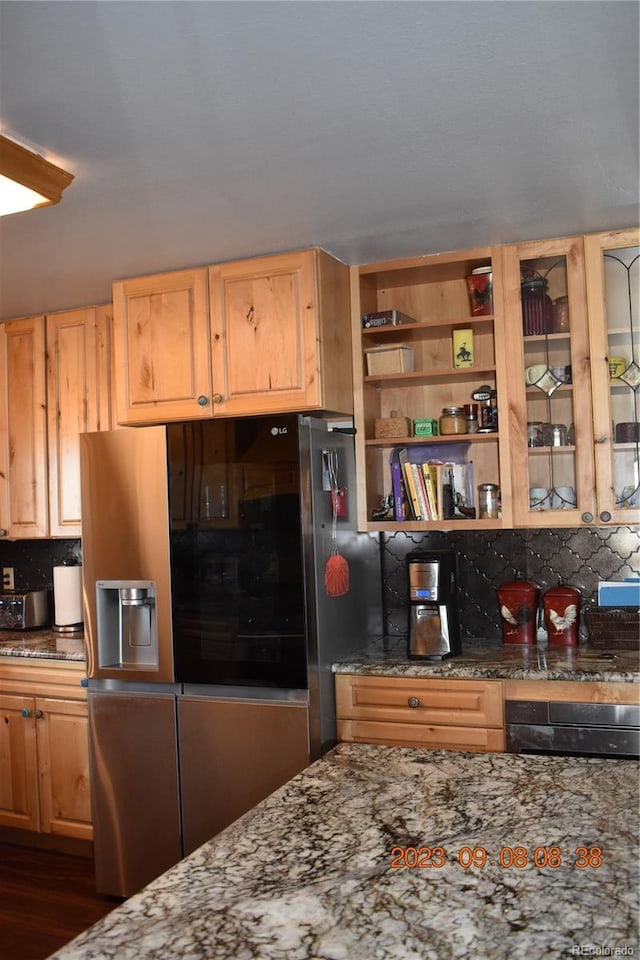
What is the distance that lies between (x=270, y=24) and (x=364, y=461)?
1921 millimetres

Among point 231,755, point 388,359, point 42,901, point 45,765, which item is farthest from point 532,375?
point 42,901

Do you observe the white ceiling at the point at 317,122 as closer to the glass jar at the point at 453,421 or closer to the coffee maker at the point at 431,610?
the glass jar at the point at 453,421

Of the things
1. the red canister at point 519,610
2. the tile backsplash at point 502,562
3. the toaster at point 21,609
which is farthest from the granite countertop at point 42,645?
the red canister at point 519,610

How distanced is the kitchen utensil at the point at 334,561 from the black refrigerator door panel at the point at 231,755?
1.46 feet

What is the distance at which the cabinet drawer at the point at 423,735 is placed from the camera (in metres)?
2.89

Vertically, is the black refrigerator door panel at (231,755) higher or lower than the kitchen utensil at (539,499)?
lower

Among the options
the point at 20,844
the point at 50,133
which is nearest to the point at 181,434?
the point at 50,133

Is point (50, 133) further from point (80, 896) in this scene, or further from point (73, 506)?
point (80, 896)

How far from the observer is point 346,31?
5.56ft

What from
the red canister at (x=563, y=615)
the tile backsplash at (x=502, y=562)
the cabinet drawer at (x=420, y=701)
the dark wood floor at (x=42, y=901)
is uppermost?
the tile backsplash at (x=502, y=562)

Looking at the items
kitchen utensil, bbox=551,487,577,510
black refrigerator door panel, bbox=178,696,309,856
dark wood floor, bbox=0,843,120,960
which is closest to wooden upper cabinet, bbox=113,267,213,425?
black refrigerator door panel, bbox=178,696,309,856

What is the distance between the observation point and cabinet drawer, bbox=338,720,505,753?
2.89 metres

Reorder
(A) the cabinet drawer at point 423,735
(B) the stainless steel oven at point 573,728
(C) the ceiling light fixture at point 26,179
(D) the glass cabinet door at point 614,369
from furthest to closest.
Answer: (D) the glass cabinet door at point 614,369 → (A) the cabinet drawer at point 423,735 → (B) the stainless steel oven at point 573,728 → (C) the ceiling light fixture at point 26,179

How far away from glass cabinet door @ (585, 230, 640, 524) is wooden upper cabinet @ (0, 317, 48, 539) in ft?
8.21
